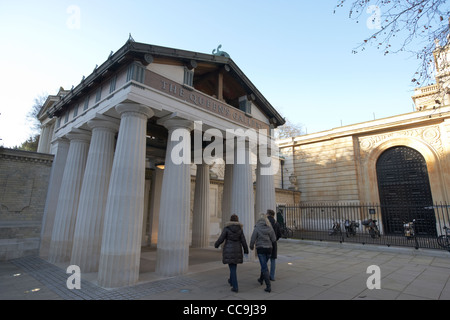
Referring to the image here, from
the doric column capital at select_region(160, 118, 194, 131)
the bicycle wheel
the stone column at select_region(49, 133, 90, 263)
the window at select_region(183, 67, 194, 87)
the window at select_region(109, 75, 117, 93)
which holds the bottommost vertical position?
the bicycle wheel

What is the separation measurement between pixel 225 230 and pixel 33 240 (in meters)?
9.05

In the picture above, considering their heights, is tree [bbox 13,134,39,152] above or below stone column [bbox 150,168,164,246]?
above

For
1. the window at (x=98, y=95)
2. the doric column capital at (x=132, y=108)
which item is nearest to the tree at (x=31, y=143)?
the window at (x=98, y=95)

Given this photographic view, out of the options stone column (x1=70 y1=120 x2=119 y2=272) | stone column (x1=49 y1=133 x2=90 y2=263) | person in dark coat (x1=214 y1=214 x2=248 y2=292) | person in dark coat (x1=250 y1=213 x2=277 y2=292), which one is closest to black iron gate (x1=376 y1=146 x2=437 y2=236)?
person in dark coat (x1=250 y1=213 x2=277 y2=292)

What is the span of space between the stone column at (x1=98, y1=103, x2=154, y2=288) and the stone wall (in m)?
6.08

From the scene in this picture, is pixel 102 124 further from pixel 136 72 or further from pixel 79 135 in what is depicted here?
pixel 136 72

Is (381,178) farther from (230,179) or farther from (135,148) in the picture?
(135,148)

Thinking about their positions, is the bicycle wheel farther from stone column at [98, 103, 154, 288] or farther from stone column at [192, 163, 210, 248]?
stone column at [98, 103, 154, 288]

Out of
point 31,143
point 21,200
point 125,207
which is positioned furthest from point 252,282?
point 31,143

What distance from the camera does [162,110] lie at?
7227 mm

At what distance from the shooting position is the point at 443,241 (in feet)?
37.2

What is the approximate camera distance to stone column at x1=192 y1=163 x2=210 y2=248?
12492 millimetres
